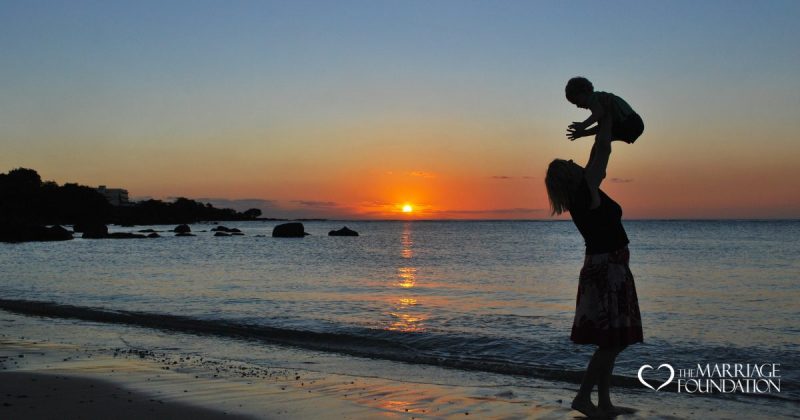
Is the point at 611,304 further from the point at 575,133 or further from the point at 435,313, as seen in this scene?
the point at 435,313

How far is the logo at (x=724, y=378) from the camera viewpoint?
25.7 feet

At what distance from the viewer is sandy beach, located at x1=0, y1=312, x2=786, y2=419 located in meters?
6.18

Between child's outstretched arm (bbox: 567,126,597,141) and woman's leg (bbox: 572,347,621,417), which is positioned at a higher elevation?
child's outstretched arm (bbox: 567,126,597,141)

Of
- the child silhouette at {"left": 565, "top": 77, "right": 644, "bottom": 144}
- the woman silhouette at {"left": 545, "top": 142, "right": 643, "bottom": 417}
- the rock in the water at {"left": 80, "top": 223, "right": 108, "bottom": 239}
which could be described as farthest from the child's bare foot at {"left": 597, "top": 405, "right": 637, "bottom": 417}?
the rock in the water at {"left": 80, "top": 223, "right": 108, "bottom": 239}

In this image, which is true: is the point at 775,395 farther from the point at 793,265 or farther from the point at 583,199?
the point at 793,265

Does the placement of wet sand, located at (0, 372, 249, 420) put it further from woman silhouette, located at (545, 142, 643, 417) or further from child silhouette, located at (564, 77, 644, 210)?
child silhouette, located at (564, 77, 644, 210)

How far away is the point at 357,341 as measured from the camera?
11.9 meters

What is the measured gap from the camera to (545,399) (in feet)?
23.5

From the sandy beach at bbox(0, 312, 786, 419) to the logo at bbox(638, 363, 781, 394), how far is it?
2.02 ft

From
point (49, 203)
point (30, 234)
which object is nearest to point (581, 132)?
point (30, 234)

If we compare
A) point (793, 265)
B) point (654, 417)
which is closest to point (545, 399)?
point (654, 417)

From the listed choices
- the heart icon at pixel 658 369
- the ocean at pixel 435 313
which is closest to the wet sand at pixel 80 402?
the ocean at pixel 435 313

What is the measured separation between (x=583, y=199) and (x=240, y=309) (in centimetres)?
1239

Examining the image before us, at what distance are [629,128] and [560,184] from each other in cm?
68
